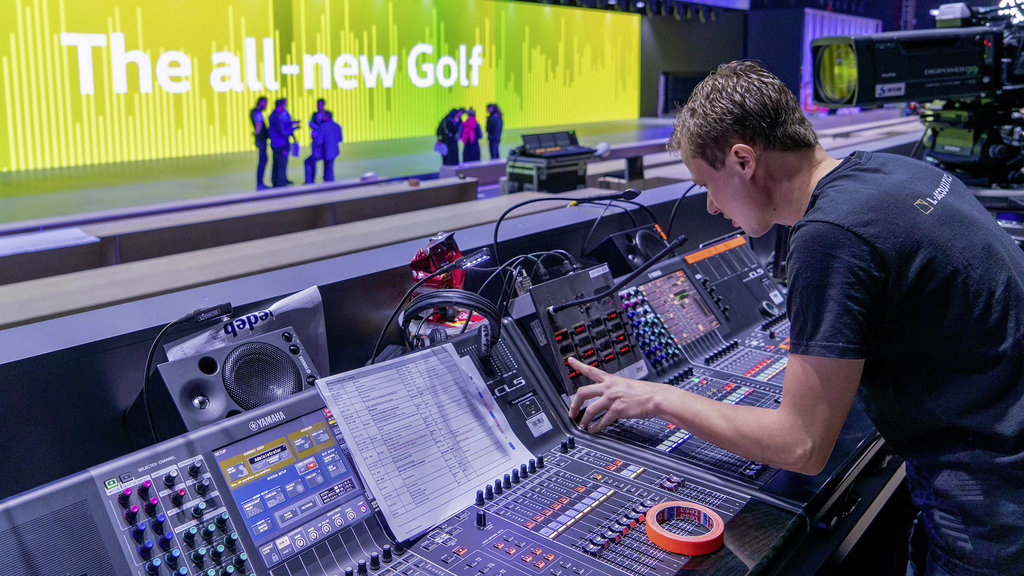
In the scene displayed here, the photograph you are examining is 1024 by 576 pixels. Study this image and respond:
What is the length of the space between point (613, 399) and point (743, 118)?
497 mm

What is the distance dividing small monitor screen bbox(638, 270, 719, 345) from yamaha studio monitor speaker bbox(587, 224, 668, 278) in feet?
0.29

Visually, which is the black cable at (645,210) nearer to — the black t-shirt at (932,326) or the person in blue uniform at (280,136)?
A: the black t-shirt at (932,326)

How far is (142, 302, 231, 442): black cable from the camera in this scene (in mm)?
1170

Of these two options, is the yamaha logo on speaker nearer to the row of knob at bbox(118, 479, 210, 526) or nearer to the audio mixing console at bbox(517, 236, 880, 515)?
the row of knob at bbox(118, 479, 210, 526)

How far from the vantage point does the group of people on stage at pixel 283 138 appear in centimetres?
1045

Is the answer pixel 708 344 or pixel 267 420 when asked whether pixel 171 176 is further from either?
pixel 267 420

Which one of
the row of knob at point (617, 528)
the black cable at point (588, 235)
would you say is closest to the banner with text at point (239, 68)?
the black cable at point (588, 235)

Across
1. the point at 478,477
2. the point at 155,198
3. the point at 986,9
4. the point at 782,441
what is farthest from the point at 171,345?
the point at 155,198

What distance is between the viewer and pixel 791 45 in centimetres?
1884

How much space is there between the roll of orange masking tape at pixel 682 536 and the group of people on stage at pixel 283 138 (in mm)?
9815

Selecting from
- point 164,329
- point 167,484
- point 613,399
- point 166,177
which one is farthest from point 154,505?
point 166,177

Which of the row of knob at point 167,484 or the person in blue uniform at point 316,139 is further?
the person in blue uniform at point 316,139

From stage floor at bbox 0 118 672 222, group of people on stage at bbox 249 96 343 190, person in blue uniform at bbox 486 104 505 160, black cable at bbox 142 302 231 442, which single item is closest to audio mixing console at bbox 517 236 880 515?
black cable at bbox 142 302 231 442

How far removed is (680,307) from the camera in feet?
6.49
